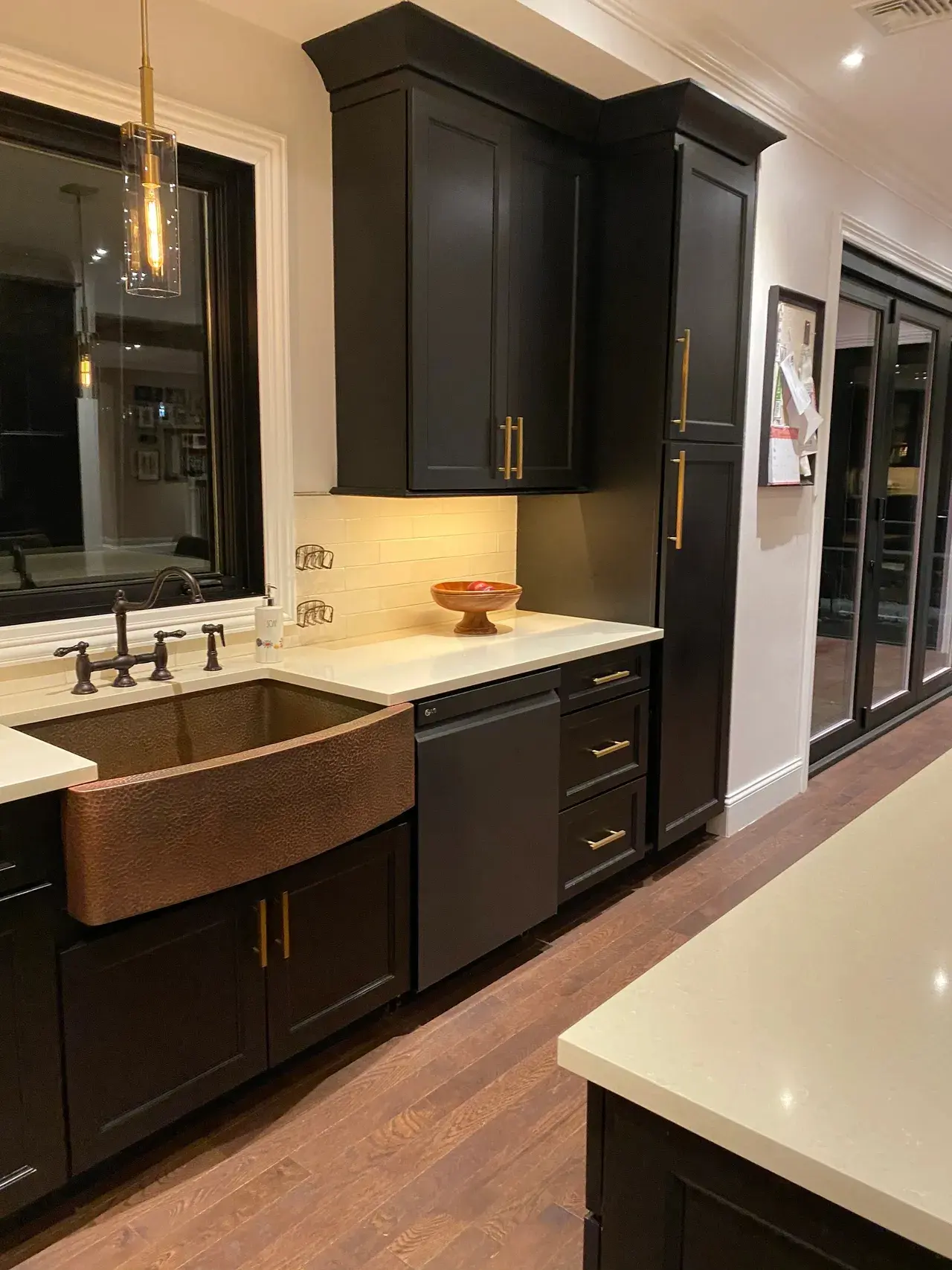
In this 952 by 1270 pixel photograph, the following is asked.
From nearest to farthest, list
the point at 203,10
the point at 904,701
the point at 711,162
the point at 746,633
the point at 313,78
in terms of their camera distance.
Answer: the point at 203,10, the point at 313,78, the point at 711,162, the point at 746,633, the point at 904,701

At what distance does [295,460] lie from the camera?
2867mm

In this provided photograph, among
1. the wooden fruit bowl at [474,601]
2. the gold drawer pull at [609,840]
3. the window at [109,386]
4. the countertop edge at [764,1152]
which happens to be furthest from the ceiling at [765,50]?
the countertop edge at [764,1152]

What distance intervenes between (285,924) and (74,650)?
80 cm

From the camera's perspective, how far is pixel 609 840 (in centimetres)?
322

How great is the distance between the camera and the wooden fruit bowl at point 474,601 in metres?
3.12

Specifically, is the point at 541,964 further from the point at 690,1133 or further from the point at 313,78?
the point at 313,78

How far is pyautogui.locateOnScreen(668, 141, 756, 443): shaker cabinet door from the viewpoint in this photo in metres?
3.21

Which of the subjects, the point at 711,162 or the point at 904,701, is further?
the point at 904,701

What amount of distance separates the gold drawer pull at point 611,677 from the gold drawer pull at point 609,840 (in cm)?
51

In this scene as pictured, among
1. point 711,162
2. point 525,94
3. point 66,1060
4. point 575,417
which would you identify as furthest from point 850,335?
point 66,1060

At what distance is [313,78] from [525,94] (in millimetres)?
621

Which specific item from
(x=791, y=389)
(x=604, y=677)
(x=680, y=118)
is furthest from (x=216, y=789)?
(x=791, y=389)

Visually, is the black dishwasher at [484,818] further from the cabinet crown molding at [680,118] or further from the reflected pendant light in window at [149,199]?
the cabinet crown molding at [680,118]

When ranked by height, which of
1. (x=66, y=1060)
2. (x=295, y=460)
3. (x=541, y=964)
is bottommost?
(x=541, y=964)
